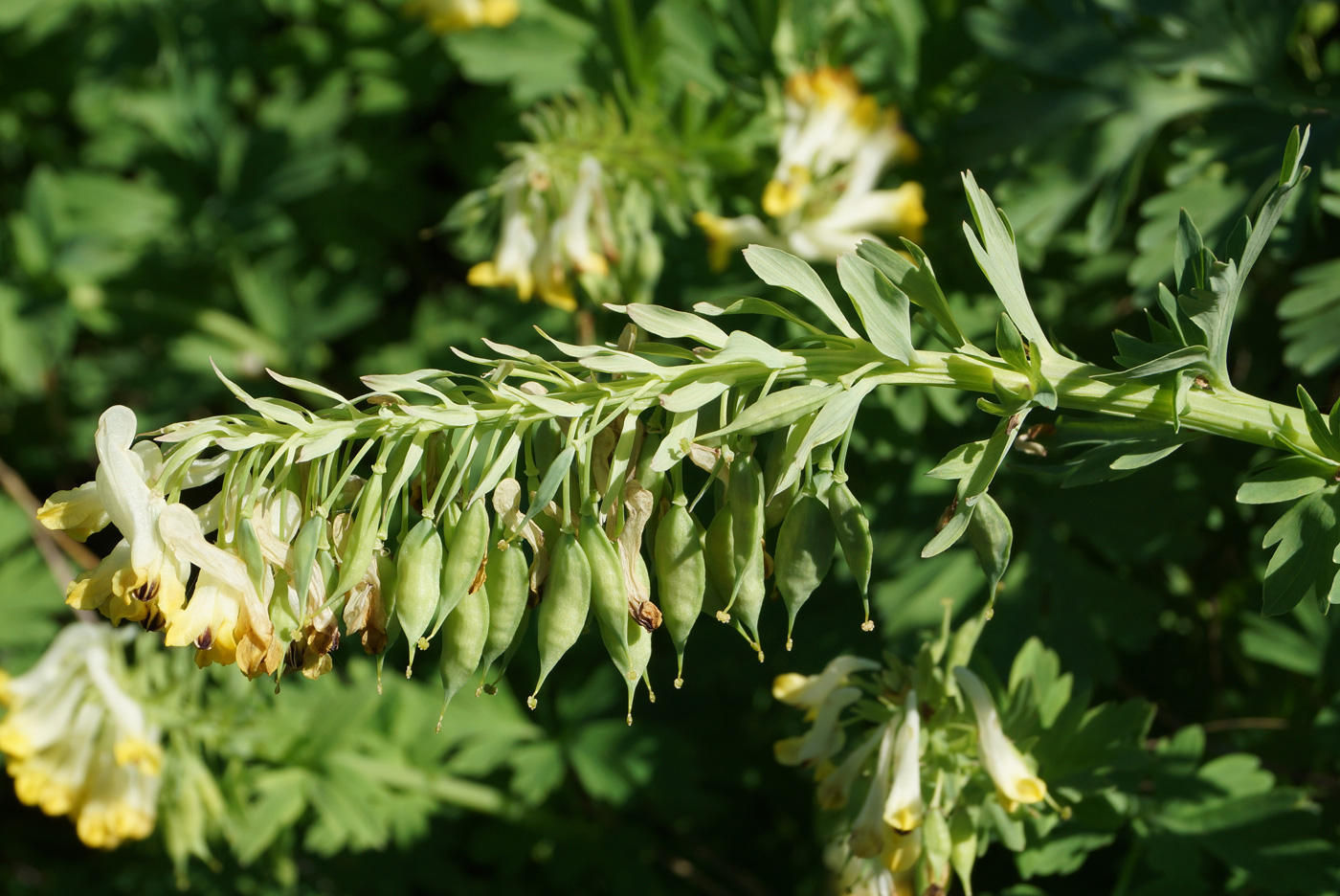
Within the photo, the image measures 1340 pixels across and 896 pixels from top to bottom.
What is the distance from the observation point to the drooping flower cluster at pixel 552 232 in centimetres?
207

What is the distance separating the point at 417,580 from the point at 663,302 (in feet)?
4.64

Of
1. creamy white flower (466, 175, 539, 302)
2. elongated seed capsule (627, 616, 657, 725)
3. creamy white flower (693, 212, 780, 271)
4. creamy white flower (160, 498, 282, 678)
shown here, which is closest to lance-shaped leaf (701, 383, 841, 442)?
elongated seed capsule (627, 616, 657, 725)

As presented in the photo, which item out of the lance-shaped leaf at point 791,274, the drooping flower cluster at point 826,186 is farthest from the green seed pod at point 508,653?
the drooping flower cluster at point 826,186

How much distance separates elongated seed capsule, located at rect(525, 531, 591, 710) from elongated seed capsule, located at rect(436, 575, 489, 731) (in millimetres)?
66

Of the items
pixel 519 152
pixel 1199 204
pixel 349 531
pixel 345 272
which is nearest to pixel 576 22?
pixel 519 152

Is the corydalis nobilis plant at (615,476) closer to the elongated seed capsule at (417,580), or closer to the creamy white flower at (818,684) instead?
the elongated seed capsule at (417,580)

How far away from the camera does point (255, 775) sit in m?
2.33

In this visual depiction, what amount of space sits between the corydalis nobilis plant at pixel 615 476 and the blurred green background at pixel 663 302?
188mm

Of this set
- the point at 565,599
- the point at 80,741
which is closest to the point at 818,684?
the point at 565,599

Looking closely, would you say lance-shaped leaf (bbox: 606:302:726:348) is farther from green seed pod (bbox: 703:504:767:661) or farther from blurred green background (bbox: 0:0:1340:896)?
blurred green background (bbox: 0:0:1340:896)

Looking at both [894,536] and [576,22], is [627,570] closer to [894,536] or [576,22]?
[894,536]

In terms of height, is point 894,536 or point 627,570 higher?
point 627,570

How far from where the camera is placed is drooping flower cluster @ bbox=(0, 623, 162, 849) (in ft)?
6.98

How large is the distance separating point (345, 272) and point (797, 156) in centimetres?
180
